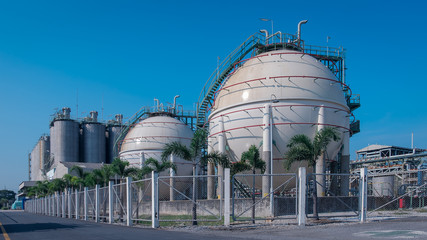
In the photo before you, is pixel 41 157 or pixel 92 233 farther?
pixel 41 157

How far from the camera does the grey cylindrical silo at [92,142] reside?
276 ft

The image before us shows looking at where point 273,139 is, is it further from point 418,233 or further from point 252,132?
point 418,233

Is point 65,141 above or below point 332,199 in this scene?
above

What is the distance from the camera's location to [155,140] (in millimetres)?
53000

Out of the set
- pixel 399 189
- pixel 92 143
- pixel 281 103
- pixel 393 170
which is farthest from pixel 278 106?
pixel 92 143

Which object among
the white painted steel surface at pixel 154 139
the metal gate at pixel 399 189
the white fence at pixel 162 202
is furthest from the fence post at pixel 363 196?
the white painted steel surface at pixel 154 139

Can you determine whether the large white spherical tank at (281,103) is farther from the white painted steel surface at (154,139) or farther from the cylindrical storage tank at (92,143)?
the cylindrical storage tank at (92,143)

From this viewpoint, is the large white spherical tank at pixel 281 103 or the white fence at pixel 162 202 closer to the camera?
the white fence at pixel 162 202

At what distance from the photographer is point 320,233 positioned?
50.3 feet

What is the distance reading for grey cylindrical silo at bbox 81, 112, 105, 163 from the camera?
8419 cm

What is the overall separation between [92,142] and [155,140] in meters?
35.7

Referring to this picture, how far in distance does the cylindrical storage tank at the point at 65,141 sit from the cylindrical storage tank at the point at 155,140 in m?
31.0

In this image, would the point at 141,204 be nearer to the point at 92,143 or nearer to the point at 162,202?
the point at 162,202

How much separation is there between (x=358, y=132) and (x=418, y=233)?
32586mm
